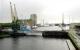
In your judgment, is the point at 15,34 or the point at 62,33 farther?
the point at 15,34

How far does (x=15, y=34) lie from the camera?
6456cm

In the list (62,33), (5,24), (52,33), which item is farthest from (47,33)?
(5,24)

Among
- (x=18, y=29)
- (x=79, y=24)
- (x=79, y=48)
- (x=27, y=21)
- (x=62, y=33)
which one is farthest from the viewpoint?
(x=27, y=21)

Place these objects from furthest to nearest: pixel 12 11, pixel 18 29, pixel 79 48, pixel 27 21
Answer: pixel 27 21, pixel 12 11, pixel 18 29, pixel 79 48

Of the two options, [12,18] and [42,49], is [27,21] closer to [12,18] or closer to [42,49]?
[12,18]

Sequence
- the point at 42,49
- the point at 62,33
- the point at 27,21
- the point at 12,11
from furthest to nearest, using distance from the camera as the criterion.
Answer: the point at 27,21, the point at 12,11, the point at 62,33, the point at 42,49

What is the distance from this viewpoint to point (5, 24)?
8131 centimetres

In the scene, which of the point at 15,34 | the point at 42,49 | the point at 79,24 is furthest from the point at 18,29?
the point at 42,49

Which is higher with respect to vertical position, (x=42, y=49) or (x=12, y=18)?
(x=12, y=18)

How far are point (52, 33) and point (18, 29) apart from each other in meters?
20.8

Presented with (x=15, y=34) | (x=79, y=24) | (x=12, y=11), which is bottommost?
(x=15, y=34)

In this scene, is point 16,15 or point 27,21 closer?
point 16,15

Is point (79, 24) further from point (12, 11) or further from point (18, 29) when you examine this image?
point (12, 11)

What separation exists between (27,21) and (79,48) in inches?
2910
